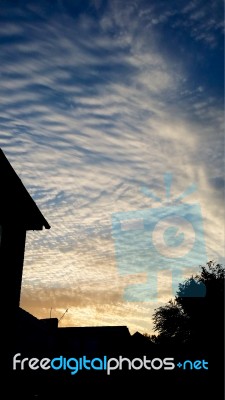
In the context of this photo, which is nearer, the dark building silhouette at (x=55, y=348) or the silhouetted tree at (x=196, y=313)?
the dark building silhouette at (x=55, y=348)

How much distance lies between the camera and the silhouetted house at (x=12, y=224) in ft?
24.3

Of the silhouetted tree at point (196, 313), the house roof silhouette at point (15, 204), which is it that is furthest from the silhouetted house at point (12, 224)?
the silhouetted tree at point (196, 313)

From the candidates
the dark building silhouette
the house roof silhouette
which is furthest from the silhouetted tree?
the house roof silhouette

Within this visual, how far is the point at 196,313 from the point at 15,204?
4494cm

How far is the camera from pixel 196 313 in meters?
48.0

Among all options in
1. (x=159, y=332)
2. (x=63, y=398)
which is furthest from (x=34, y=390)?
(x=159, y=332)

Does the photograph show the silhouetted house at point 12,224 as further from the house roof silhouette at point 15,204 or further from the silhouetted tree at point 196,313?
the silhouetted tree at point 196,313

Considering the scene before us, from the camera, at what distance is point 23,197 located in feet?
26.5

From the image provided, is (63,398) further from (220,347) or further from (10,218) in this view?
(220,347)

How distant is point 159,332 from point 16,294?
2064 inches

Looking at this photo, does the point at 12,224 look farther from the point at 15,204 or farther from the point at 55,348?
the point at 55,348

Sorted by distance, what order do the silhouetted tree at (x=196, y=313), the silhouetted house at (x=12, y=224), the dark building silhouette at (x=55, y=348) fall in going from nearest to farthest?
the silhouetted house at (x=12, y=224)
the dark building silhouette at (x=55, y=348)
the silhouetted tree at (x=196, y=313)

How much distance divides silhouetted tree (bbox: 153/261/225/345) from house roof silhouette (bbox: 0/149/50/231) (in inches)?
1518

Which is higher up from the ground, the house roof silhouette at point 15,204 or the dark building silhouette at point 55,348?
the house roof silhouette at point 15,204
